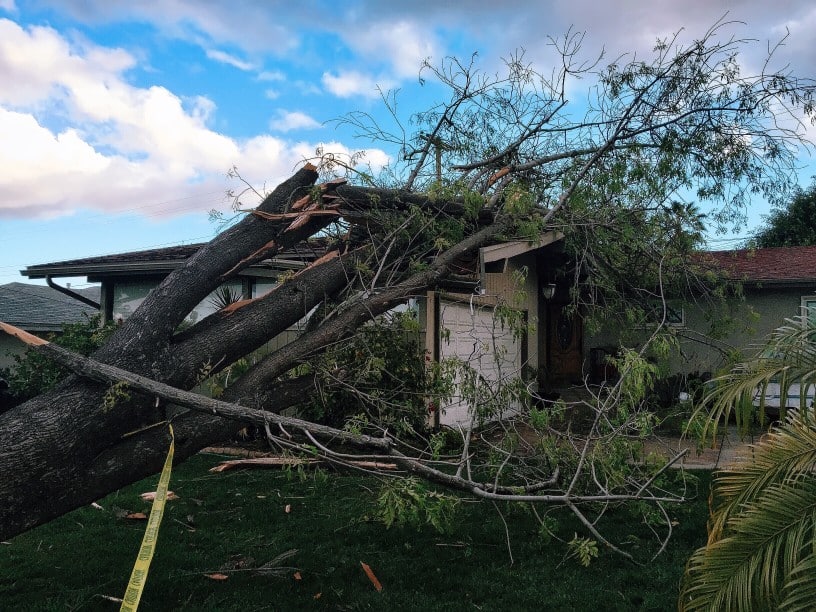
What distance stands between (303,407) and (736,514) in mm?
6649

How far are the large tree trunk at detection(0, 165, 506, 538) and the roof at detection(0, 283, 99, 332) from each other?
12.7 m

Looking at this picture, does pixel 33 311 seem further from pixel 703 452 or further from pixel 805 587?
pixel 805 587

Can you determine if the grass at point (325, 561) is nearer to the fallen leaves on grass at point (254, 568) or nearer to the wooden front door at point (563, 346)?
the fallen leaves on grass at point (254, 568)

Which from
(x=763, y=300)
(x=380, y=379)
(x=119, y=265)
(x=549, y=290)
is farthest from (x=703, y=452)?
(x=119, y=265)

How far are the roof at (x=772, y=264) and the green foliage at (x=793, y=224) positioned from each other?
8.47m

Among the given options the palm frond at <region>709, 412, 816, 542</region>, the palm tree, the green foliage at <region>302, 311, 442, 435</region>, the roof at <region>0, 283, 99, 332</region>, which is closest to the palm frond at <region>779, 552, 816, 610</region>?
the palm tree

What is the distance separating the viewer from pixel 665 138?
706cm

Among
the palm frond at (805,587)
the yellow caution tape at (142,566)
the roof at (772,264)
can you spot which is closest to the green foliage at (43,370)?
the yellow caution tape at (142,566)

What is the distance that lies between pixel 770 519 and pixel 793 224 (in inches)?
963

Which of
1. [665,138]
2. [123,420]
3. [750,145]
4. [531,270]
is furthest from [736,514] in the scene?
[531,270]

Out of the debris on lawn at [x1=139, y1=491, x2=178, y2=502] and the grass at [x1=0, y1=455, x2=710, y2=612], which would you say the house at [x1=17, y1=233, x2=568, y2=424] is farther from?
the grass at [x1=0, y1=455, x2=710, y2=612]

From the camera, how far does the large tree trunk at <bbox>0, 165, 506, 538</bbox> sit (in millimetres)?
3811

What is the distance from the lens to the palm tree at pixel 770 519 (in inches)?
98.8

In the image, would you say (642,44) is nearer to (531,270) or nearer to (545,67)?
(545,67)
